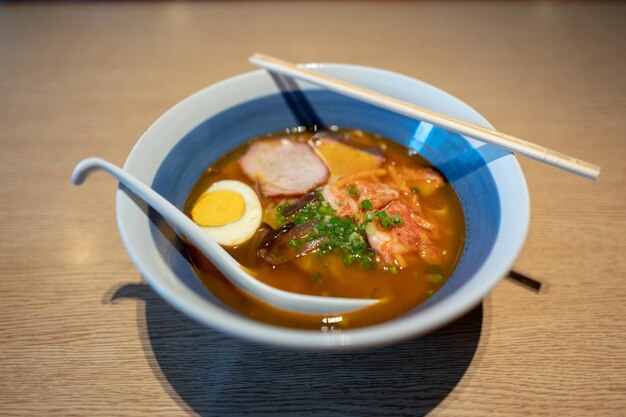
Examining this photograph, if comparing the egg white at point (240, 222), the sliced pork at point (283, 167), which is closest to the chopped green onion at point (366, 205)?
the sliced pork at point (283, 167)

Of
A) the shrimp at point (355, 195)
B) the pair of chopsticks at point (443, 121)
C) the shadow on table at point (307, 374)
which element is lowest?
the shadow on table at point (307, 374)

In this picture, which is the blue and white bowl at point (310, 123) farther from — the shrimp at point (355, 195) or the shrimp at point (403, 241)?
the shrimp at point (355, 195)

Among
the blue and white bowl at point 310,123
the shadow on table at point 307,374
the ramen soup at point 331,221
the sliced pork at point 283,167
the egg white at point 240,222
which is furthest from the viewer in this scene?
the sliced pork at point 283,167

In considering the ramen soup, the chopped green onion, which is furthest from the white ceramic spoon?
the chopped green onion

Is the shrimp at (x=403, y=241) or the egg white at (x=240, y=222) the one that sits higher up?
the shrimp at (x=403, y=241)

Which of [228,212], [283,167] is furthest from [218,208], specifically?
[283,167]

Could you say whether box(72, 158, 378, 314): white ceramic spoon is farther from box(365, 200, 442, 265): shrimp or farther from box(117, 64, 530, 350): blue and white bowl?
box(365, 200, 442, 265): shrimp

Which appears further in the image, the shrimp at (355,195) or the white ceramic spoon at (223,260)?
the shrimp at (355,195)
